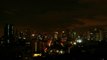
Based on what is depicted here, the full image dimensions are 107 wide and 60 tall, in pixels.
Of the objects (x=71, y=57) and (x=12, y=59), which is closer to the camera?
(x=71, y=57)

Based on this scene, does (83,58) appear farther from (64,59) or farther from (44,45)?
(44,45)

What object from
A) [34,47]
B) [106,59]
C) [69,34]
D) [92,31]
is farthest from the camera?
[69,34]

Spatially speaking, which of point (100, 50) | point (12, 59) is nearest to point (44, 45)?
point (12, 59)

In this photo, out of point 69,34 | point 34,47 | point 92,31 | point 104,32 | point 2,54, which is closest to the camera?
point 2,54

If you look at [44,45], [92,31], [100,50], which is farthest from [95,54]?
[92,31]

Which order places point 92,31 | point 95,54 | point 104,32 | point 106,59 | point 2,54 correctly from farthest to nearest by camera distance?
point 92,31 < point 104,32 < point 2,54 < point 95,54 < point 106,59

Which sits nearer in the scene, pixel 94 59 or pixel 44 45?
pixel 94 59

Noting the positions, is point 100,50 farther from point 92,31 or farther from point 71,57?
point 92,31

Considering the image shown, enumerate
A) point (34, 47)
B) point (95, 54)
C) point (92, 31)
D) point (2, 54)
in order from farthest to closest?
1. point (92, 31)
2. point (34, 47)
3. point (2, 54)
4. point (95, 54)

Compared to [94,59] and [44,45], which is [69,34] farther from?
[94,59]
